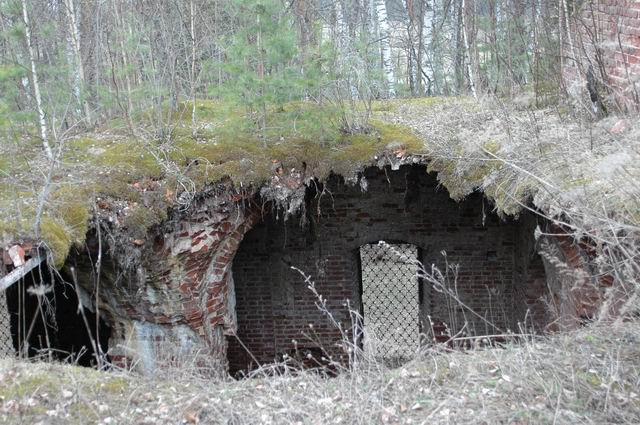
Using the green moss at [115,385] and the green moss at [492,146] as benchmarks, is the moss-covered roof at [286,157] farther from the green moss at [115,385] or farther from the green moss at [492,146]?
the green moss at [115,385]

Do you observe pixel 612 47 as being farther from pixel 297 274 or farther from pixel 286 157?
pixel 297 274

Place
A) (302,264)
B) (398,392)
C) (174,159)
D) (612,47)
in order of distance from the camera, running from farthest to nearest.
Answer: (302,264)
(174,159)
(612,47)
(398,392)

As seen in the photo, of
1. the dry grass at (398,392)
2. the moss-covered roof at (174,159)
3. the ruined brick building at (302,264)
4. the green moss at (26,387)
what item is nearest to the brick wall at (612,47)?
the ruined brick building at (302,264)

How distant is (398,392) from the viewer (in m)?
3.99

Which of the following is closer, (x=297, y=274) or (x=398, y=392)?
(x=398, y=392)

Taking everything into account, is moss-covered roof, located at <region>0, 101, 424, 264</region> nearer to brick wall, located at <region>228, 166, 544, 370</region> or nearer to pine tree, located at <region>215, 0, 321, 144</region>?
pine tree, located at <region>215, 0, 321, 144</region>

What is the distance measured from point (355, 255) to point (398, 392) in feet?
19.3

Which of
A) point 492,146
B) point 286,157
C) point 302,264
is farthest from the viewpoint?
point 302,264

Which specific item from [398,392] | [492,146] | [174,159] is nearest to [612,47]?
[492,146]

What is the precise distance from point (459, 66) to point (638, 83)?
6405mm

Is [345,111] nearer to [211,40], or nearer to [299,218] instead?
[299,218]

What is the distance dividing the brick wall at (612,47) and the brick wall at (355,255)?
8.54 feet

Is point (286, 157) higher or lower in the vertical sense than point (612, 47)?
lower

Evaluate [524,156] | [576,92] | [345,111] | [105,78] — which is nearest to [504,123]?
[576,92]
